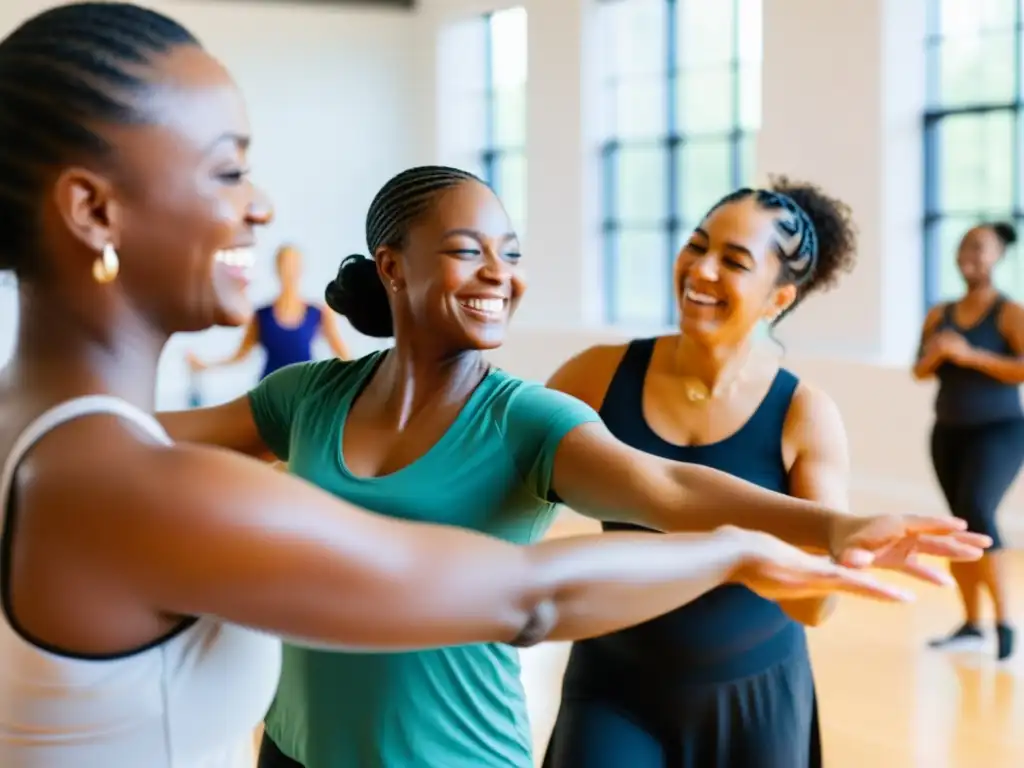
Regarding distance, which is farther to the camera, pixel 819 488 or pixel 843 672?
pixel 843 672

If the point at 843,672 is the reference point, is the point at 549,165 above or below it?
above

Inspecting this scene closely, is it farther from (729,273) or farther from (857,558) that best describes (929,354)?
(857,558)

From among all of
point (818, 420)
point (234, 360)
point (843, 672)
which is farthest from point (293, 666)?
point (234, 360)

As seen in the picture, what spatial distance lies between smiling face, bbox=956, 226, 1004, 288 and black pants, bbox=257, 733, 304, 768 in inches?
Result: 174

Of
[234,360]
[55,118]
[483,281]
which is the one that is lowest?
[234,360]

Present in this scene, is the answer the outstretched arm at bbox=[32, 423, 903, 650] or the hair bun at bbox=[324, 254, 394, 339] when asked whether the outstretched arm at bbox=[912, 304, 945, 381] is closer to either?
the hair bun at bbox=[324, 254, 394, 339]

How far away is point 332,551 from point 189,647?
15cm

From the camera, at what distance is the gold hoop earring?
111 cm

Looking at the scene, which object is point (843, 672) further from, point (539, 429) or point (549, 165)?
point (549, 165)

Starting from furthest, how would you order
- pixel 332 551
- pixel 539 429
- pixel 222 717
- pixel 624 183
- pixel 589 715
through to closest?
1. pixel 624 183
2. pixel 589 715
3. pixel 539 429
4. pixel 222 717
5. pixel 332 551

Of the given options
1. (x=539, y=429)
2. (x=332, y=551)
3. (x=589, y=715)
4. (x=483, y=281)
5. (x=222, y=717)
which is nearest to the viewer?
(x=332, y=551)

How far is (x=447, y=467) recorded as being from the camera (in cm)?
179

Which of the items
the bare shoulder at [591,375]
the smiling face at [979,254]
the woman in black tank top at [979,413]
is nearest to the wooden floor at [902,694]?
the woman in black tank top at [979,413]

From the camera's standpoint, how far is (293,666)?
1863 mm
